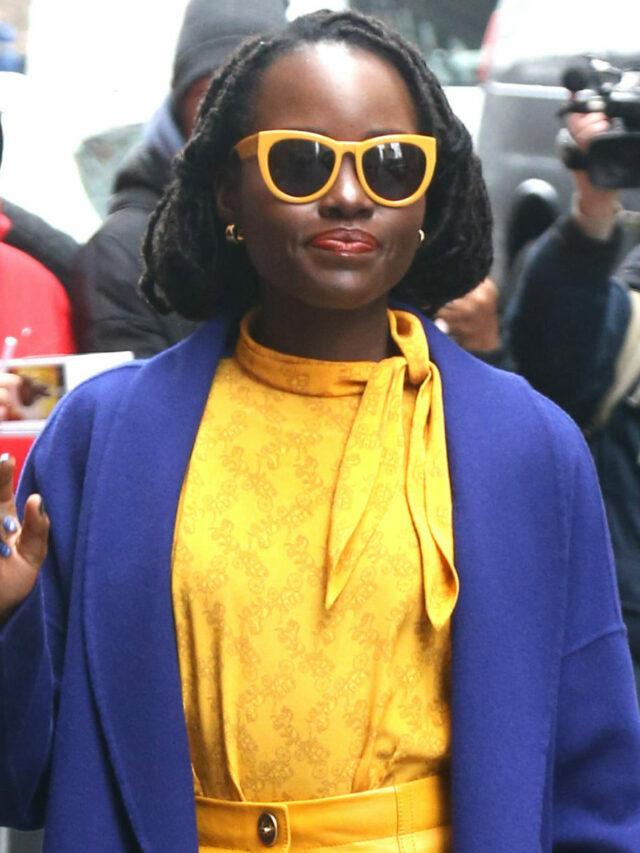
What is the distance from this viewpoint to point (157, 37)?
8227 millimetres

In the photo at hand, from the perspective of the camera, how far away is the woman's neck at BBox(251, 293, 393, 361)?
7.71 feet

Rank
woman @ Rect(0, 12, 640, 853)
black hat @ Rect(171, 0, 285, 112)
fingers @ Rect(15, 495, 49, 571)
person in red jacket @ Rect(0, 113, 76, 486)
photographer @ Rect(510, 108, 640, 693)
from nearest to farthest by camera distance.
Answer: fingers @ Rect(15, 495, 49, 571) → woman @ Rect(0, 12, 640, 853) → photographer @ Rect(510, 108, 640, 693) → person in red jacket @ Rect(0, 113, 76, 486) → black hat @ Rect(171, 0, 285, 112)

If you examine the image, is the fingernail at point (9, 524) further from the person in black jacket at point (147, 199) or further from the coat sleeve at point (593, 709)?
the person in black jacket at point (147, 199)

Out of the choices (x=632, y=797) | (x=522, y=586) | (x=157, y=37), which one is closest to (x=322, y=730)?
(x=522, y=586)

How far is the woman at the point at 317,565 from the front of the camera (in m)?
2.21

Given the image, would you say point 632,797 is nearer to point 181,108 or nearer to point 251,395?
point 251,395

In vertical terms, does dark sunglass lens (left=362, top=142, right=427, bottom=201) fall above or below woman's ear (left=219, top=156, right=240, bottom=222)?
above

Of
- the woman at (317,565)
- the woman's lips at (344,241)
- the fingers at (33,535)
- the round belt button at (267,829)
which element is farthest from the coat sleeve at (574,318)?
the fingers at (33,535)

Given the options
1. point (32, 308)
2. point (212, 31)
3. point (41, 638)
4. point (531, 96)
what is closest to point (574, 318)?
point (32, 308)

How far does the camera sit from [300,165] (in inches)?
87.4

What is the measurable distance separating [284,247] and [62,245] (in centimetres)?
184

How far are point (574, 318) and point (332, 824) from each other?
4.37 feet

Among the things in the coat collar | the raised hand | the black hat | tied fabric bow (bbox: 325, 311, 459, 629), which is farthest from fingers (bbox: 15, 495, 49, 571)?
the black hat

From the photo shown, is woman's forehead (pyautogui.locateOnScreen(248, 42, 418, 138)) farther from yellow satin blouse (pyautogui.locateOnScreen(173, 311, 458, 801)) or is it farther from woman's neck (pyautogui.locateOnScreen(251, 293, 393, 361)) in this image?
yellow satin blouse (pyautogui.locateOnScreen(173, 311, 458, 801))
